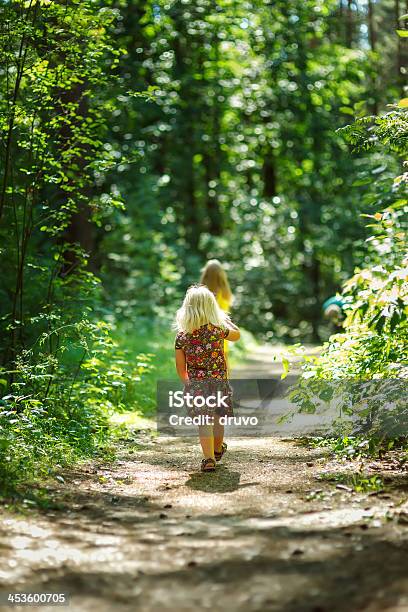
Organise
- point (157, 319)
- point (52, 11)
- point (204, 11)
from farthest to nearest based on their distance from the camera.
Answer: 1. point (204, 11)
2. point (157, 319)
3. point (52, 11)

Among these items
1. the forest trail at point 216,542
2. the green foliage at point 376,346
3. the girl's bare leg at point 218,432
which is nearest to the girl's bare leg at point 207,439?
the forest trail at point 216,542

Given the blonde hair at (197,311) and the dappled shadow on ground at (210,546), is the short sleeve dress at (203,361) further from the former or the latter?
the dappled shadow on ground at (210,546)

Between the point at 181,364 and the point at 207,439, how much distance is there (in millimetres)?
752

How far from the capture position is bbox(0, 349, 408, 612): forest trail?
3855 mm

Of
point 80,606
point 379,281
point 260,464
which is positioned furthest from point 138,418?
point 80,606

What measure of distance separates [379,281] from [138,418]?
4740mm

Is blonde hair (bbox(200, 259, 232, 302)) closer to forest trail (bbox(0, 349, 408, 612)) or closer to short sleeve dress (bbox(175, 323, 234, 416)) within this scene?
short sleeve dress (bbox(175, 323, 234, 416))

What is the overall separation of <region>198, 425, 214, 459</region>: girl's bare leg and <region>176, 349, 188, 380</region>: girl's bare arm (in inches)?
21.2

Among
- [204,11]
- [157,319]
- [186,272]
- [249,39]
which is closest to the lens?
[157,319]

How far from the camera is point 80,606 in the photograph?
12.4 ft

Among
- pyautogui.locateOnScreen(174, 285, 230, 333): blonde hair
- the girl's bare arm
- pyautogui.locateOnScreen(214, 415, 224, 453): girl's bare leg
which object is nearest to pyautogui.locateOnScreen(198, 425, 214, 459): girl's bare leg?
pyautogui.locateOnScreen(214, 415, 224, 453): girl's bare leg

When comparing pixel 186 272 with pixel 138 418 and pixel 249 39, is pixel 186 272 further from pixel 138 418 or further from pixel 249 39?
pixel 138 418

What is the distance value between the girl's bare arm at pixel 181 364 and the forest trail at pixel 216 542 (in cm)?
94

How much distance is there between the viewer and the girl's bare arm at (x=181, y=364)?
7.44 meters
